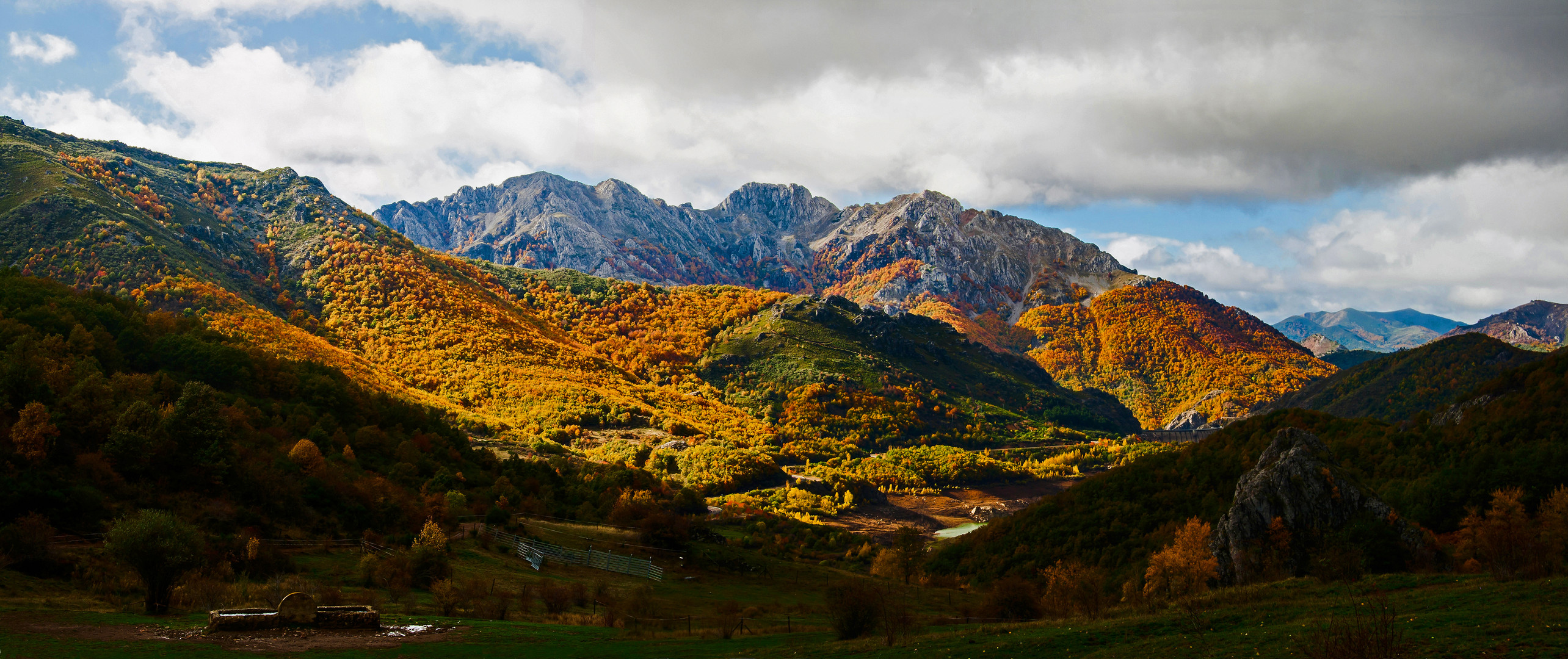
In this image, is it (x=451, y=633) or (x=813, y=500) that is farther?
(x=813, y=500)

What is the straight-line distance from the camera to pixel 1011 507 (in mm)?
190750

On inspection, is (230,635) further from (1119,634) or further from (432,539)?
(1119,634)

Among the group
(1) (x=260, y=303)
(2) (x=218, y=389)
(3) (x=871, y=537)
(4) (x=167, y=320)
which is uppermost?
(1) (x=260, y=303)

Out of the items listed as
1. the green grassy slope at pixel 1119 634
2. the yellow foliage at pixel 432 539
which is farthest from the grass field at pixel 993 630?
the yellow foliage at pixel 432 539

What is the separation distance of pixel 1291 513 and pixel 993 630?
42.5 m

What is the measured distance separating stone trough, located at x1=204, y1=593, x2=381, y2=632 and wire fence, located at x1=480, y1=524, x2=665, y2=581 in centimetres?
3475

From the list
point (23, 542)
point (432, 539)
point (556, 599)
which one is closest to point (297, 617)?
point (23, 542)

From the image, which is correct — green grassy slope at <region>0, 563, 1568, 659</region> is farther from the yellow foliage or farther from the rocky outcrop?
the rocky outcrop

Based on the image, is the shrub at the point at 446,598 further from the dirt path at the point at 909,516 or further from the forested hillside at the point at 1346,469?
the dirt path at the point at 909,516

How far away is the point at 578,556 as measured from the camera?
67.2 meters

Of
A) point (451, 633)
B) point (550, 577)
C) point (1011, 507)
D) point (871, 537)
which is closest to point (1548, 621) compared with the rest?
point (451, 633)

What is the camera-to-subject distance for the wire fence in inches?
2571

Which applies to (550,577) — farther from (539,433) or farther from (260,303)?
(260,303)

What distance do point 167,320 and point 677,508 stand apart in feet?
242
